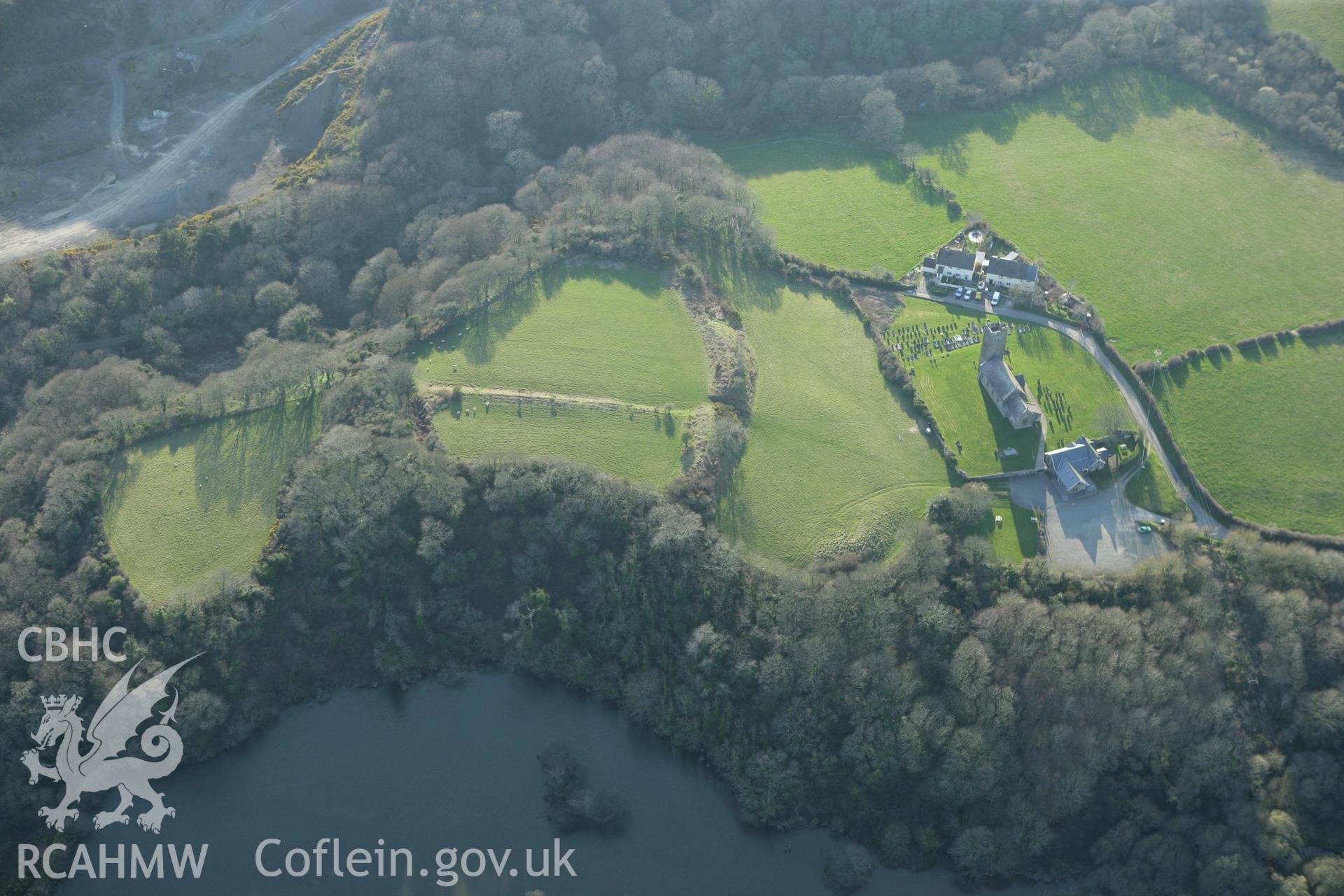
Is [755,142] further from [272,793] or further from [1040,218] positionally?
[272,793]

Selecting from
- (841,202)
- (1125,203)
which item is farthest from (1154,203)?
(841,202)

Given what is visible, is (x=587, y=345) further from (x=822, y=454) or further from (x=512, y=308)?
(x=822, y=454)

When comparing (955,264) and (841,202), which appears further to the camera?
(841,202)

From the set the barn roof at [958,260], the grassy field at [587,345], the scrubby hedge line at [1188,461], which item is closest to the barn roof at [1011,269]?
the barn roof at [958,260]

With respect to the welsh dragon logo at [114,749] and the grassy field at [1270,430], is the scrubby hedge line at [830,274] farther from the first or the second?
the welsh dragon logo at [114,749]

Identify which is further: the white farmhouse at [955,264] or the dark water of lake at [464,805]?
the white farmhouse at [955,264]
